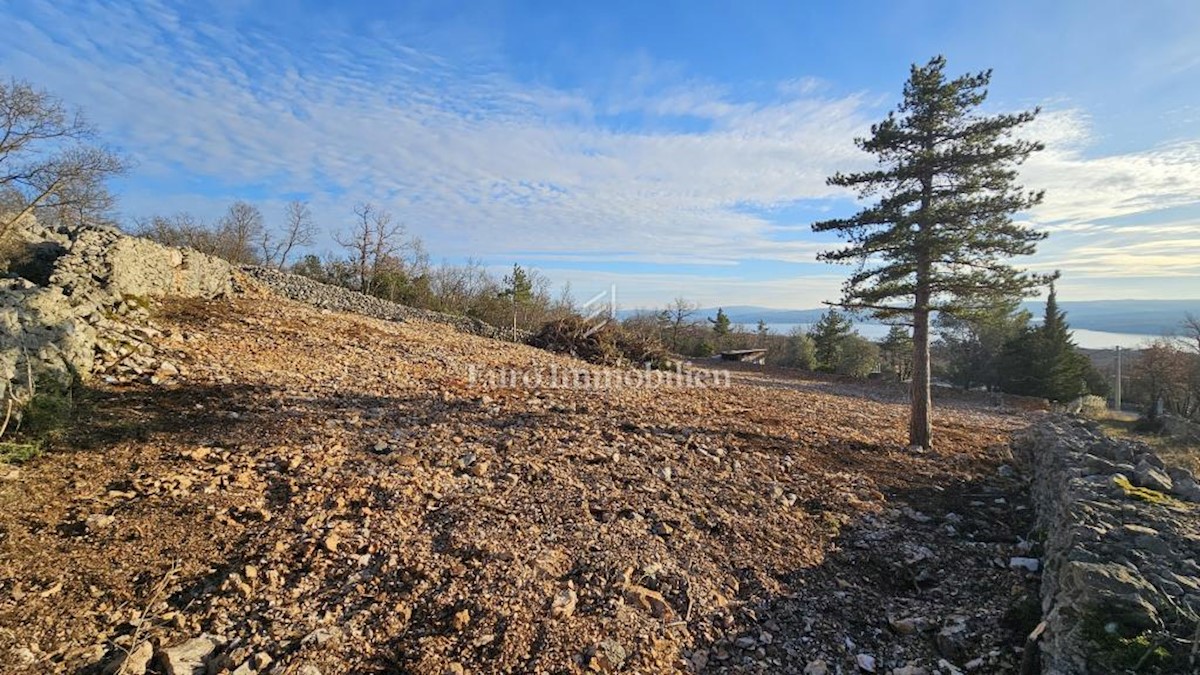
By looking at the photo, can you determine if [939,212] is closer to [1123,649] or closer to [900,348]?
[1123,649]

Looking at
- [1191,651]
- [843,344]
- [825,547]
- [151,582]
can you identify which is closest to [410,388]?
[151,582]

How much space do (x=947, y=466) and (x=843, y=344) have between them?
22695 millimetres

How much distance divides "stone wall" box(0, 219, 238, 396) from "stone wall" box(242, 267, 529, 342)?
189 cm

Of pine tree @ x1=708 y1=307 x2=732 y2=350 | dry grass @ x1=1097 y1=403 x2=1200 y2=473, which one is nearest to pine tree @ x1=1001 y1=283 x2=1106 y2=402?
dry grass @ x1=1097 y1=403 x2=1200 y2=473

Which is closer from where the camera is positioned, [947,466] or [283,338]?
[947,466]

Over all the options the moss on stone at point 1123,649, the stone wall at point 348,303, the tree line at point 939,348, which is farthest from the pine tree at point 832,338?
the moss on stone at point 1123,649

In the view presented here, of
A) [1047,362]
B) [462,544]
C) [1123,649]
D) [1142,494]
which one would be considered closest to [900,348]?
[1047,362]

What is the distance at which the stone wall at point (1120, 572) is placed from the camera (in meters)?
2.00

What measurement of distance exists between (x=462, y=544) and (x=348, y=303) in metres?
12.0

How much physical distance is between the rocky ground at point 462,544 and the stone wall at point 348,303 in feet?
21.9

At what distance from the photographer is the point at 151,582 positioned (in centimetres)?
257

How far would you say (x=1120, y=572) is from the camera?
2.30 m

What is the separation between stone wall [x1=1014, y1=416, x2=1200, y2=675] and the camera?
6.56 ft

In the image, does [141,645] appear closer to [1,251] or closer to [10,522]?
[10,522]
